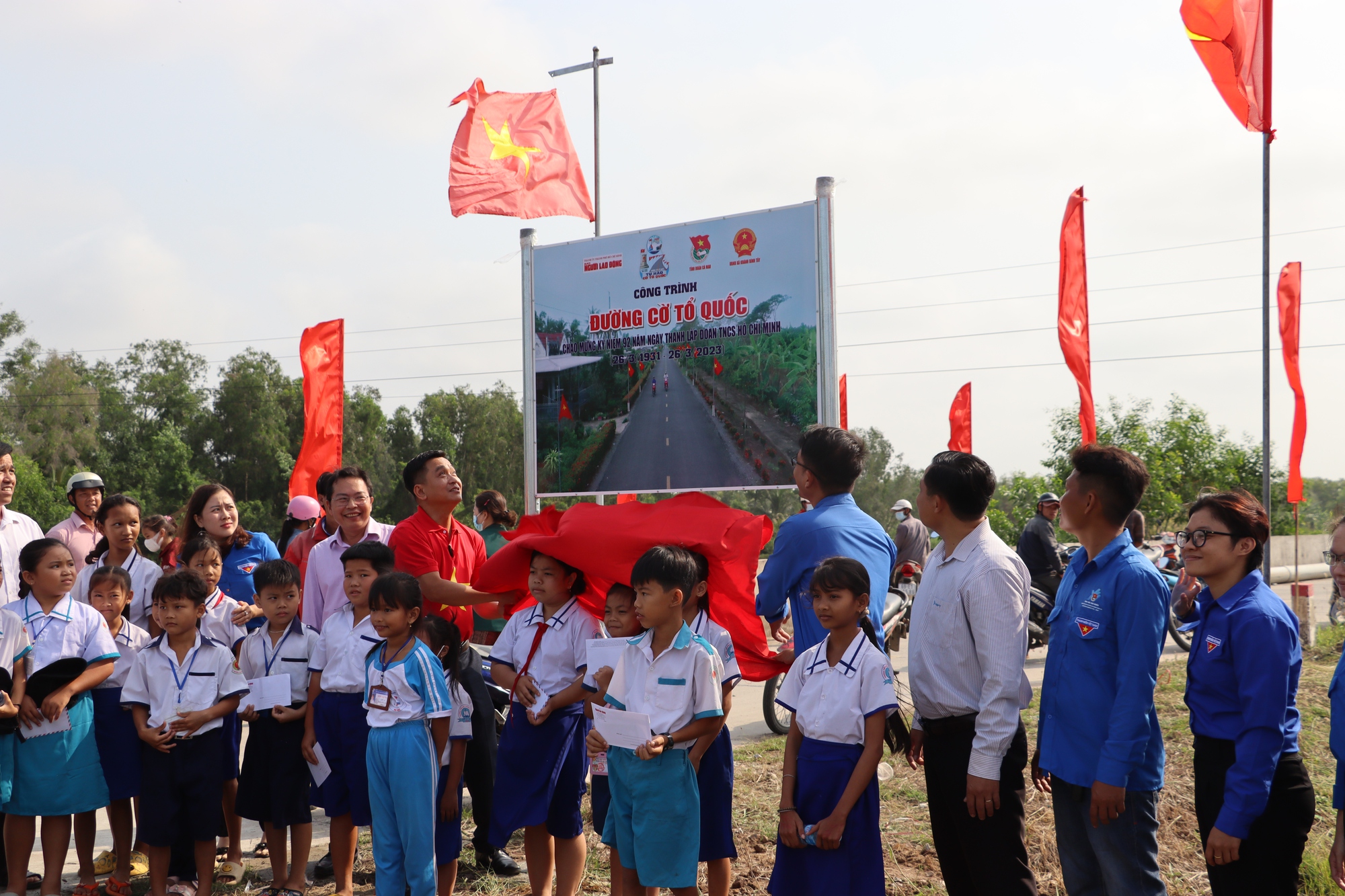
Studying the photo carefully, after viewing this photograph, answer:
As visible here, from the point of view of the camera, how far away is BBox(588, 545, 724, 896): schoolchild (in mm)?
3145

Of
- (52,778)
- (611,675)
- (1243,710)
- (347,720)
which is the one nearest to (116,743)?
(52,778)

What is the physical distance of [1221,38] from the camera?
23.4 ft

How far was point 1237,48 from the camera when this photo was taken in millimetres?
7090

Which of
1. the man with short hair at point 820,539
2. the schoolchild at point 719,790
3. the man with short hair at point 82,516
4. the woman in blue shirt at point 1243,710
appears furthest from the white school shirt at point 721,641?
the man with short hair at point 82,516

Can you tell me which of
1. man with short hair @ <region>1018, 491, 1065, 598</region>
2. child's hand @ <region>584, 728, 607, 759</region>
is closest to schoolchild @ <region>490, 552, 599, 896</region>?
child's hand @ <region>584, 728, 607, 759</region>

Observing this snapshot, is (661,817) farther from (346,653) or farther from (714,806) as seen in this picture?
(346,653)

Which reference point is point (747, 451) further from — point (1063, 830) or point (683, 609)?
point (1063, 830)

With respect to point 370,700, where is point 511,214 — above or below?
above

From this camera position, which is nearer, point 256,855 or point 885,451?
point 256,855

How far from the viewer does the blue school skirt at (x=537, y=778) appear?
3.68m

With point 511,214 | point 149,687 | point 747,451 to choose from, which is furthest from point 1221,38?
point 149,687

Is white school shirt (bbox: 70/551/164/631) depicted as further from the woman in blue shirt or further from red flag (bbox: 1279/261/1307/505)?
red flag (bbox: 1279/261/1307/505)

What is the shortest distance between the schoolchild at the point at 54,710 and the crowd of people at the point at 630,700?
1cm

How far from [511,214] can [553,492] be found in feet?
10.5
